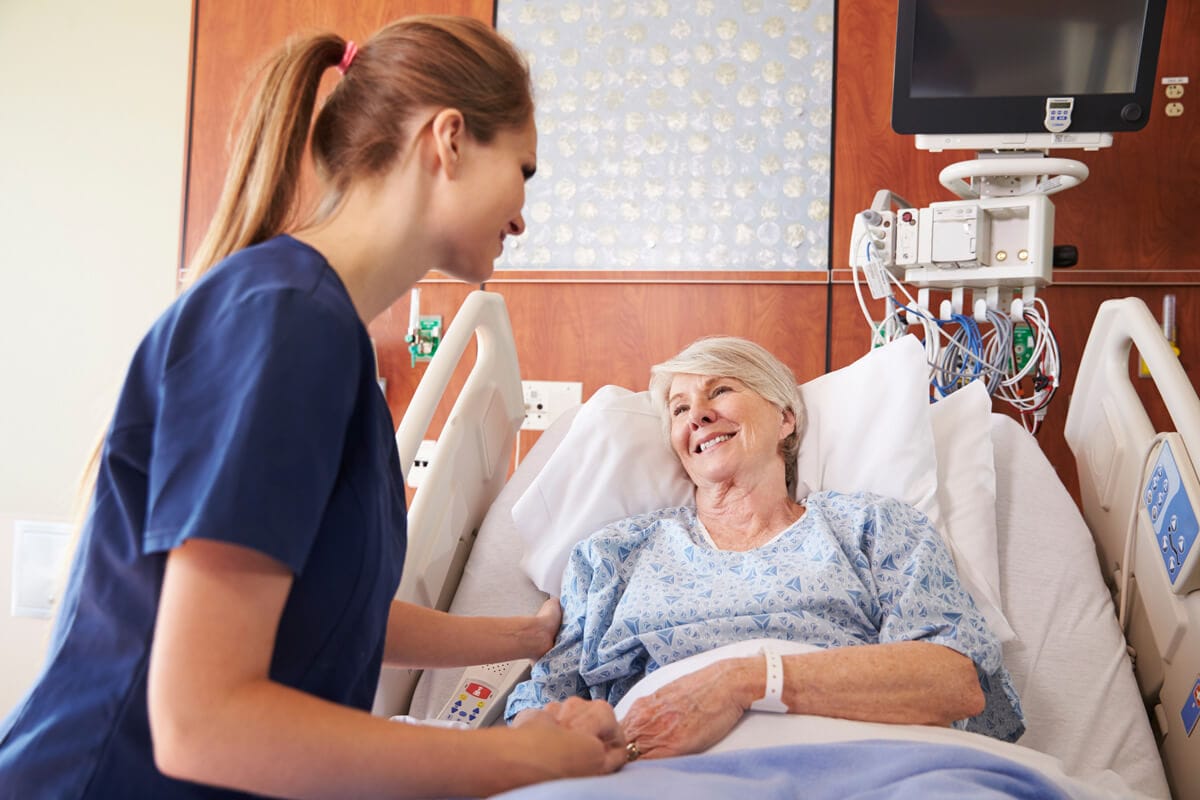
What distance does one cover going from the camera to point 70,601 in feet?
3.19

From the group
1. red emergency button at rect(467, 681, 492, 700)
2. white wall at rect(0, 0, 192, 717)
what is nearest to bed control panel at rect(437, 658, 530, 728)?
red emergency button at rect(467, 681, 492, 700)

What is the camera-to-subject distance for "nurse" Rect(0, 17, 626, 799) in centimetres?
81

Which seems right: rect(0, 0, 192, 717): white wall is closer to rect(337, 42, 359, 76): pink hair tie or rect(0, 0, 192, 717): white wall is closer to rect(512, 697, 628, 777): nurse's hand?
rect(337, 42, 359, 76): pink hair tie

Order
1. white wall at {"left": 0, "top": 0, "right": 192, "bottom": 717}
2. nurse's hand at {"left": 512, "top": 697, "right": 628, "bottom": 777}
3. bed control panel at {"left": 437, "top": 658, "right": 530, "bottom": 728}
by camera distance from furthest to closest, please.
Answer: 1. white wall at {"left": 0, "top": 0, "right": 192, "bottom": 717}
2. bed control panel at {"left": 437, "top": 658, "right": 530, "bottom": 728}
3. nurse's hand at {"left": 512, "top": 697, "right": 628, "bottom": 777}

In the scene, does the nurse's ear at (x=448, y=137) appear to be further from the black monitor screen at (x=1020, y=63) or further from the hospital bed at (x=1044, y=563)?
the black monitor screen at (x=1020, y=63)

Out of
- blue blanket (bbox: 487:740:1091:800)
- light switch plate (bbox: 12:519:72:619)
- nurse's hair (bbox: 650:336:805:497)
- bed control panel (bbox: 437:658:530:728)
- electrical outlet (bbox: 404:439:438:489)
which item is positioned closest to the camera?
blue blanket (bbox: 487:740:1091:800)

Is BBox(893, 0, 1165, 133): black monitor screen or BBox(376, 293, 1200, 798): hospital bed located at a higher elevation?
BBox(893, 0, 1165, 133): black monitor screen

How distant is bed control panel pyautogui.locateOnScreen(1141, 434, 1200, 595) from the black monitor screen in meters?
1.04

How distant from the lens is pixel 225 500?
0.79 meters

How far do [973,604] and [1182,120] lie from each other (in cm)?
192

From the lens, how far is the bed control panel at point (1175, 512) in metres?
1.60

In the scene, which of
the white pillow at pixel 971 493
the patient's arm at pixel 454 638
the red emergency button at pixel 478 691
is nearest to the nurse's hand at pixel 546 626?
the patient's arm at pixel 454 638

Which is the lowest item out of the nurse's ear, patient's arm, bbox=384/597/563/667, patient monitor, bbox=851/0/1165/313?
patient's arm, bbox=384/597/563/667

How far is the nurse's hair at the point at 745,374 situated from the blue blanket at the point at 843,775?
0.91 m
